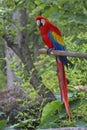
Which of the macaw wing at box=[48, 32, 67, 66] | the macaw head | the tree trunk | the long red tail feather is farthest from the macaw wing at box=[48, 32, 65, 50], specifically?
the tree trunk

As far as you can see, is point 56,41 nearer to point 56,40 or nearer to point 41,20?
point 56,40

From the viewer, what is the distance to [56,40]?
9.02 feet

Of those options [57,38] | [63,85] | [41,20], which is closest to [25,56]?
[57,38]

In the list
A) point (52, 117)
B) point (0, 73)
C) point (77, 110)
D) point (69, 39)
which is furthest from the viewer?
point (0, 73)

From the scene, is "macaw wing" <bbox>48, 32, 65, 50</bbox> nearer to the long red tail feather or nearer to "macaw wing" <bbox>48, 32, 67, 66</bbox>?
"macaw wing" <bbox>48, 32, 67, 66</bbox>

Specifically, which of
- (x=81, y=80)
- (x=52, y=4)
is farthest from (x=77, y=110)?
(x=52, y=4)

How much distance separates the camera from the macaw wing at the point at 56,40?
2701 mm

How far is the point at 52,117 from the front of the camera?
2.61m

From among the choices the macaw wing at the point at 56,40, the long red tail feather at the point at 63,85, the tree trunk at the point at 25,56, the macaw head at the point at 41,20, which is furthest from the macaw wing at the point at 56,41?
the tree trunk at the point at 25,56

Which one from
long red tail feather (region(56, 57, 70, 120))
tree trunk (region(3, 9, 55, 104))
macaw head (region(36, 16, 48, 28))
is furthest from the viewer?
tree trunk (region(3, 9, 55, 104))

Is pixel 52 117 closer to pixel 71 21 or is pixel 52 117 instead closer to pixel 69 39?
pixel 71 21

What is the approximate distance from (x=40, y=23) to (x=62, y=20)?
11.9 inches

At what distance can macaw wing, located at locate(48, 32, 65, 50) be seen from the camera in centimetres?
270

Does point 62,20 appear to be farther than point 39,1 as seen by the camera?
No
